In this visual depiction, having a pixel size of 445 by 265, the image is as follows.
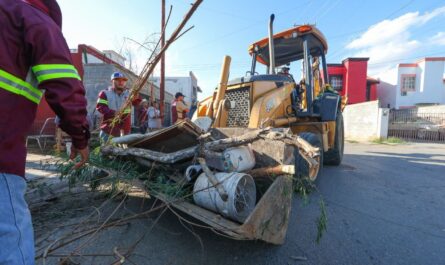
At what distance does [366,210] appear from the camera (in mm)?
3227

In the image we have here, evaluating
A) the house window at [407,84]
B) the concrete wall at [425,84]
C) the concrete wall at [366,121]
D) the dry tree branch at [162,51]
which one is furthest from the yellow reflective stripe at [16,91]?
the house window at [407,84]

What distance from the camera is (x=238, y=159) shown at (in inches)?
89.8

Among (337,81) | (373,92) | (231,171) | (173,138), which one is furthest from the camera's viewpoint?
(373,92)

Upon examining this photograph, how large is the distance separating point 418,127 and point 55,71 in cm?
2051

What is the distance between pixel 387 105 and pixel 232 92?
27.5 m

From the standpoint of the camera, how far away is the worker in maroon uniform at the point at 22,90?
1.16 m

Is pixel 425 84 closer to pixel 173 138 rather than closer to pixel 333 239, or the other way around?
pixel 333 239

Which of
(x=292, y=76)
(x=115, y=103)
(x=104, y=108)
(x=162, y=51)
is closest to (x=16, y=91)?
(x=162, y=51)

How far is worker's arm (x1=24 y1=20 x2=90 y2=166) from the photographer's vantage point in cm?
123

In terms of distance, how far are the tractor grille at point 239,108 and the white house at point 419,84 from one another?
2664cm

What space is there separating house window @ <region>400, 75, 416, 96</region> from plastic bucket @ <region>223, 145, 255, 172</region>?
93.8ft

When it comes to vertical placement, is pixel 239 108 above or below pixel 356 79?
below

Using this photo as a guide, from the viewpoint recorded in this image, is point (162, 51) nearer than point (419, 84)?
Yes

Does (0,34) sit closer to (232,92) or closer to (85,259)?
(85,259)
